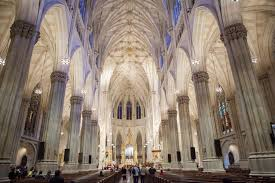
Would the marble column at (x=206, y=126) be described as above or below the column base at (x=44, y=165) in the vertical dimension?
above

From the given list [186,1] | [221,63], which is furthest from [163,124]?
[186,1]

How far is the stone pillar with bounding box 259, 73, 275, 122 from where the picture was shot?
625 inches

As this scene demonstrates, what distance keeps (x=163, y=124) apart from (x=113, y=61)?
19.5 metres

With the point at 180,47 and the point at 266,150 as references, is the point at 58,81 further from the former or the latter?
the point at 266,150

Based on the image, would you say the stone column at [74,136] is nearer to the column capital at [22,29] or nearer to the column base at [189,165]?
the column base at [189,165]

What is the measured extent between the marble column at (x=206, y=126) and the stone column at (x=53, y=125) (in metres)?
10.0

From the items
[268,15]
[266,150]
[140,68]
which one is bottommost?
[266,150]

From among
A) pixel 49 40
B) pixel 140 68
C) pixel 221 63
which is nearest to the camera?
pixel 49 40

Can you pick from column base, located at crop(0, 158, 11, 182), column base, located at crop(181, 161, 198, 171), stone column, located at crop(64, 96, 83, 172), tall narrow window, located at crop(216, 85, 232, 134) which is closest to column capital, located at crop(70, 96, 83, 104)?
stone column, located at crop(64, 96, 83, 172)

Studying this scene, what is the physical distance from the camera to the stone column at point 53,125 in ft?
38.8

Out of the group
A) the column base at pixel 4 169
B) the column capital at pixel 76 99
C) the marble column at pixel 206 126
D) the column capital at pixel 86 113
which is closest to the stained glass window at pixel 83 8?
the column capital at pixel 76 99

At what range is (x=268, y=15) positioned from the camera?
15.9 m

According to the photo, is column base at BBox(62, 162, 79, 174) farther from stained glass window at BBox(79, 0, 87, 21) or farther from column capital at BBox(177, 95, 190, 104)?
stained glass window at BBox(79, 0, 87, 21)

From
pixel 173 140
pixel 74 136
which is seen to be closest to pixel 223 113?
pixel 173 140
